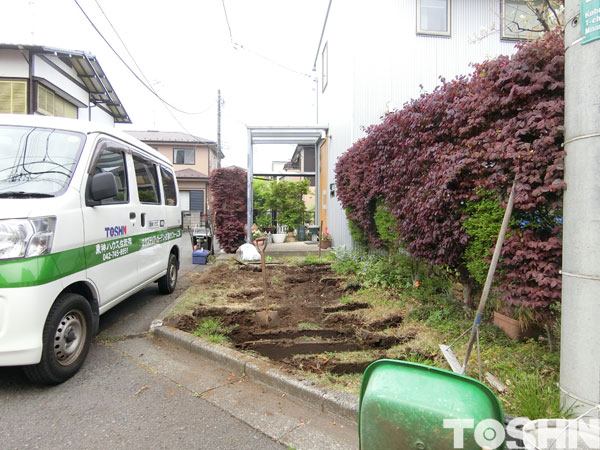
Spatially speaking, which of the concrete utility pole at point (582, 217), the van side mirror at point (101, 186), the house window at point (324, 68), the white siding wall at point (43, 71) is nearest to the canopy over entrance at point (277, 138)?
the house window at point (324, 68)

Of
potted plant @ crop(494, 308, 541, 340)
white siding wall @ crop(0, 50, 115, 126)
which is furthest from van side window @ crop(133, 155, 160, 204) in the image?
white siding wall @ crop(0, 50, 115, 126)

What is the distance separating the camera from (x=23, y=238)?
7.84 feet

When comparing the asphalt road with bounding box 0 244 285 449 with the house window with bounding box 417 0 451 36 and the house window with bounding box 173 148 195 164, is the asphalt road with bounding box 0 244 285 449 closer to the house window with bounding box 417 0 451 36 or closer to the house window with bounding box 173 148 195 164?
the house window with bounding box 417 0 451 36

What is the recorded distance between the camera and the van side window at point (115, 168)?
3.36 meters

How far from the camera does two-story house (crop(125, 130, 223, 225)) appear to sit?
81.7 ft

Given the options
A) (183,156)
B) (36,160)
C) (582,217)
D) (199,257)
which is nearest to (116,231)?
(36,160)

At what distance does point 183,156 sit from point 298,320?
24972 millimetres

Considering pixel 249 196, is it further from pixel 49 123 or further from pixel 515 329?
pixel 515 329

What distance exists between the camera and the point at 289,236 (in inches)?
478

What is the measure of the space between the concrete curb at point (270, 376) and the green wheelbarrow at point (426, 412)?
1053 mm

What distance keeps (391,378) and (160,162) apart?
5201 millimetres

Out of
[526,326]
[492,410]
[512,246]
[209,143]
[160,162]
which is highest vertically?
[209,143]

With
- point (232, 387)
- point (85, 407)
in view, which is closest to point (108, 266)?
point (85, 407)

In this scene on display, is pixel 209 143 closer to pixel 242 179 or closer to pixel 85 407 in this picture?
pixel 242 179
